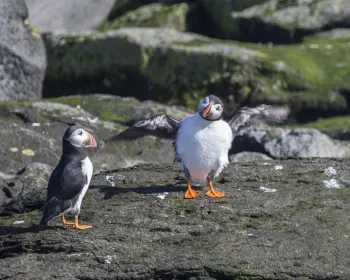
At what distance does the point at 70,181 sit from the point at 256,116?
2775 mm

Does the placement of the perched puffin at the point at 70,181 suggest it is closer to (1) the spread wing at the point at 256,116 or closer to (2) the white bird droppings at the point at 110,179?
(2) the white bird droppings at the point at 110,179

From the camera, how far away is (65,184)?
1040cm

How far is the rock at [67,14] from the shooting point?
27.9 metres

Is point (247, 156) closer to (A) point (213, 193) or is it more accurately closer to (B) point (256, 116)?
(B) point (256, 116)

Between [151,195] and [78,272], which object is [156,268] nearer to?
[78,272]

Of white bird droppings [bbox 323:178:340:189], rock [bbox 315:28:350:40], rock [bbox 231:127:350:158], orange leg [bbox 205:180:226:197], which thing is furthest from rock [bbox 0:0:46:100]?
white bird droppings [bbox 323:178:340:189]

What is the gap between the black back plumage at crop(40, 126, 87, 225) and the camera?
10.3 meters

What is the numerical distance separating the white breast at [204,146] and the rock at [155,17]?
14981 millimetres

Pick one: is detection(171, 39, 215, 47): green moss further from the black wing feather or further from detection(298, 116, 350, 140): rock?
the black wing feather

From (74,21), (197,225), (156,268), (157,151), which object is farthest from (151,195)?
(74,21)

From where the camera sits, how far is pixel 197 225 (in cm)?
1041

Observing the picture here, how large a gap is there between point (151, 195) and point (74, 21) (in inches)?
686

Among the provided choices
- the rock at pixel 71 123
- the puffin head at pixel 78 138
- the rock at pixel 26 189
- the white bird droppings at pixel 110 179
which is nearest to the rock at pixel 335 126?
the rock at pixel 71 123

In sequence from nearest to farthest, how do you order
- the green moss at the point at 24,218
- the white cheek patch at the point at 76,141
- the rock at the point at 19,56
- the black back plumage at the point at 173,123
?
the white cheek patch at the point at 76,141 → the green moss at the point at 24,218 → the black back plumage at the point at 173,123 → the rock at the point at 19,56
